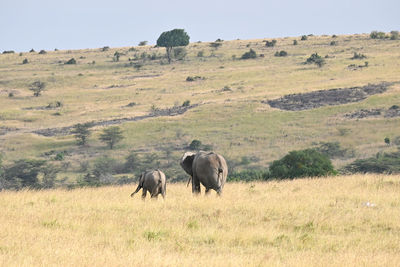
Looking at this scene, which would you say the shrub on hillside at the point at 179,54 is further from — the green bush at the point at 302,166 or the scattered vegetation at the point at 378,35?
the green bush at the point at 302,166

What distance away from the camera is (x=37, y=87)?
327 feet

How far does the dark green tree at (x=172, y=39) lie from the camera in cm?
13199

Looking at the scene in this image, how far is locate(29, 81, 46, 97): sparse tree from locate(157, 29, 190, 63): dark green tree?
36125 mm

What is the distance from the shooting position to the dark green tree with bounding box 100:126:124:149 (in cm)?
6456

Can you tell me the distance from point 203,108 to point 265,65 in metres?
36.2

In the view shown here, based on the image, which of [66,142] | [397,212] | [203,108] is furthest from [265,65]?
[397,212]

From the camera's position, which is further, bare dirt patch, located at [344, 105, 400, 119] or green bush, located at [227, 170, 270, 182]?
bare dirt patch, located at [344, 105, 400, 119]

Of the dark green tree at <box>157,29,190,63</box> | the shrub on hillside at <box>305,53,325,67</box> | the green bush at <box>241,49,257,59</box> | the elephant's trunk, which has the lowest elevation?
the shrub on hillside at <box>305,53,325,67</box>

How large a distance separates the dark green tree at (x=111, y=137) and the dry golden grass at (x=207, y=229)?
46.0 m

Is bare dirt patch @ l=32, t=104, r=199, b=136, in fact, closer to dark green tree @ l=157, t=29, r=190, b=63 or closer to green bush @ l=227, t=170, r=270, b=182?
green bush @ l=227, t=170, r=270, b=182

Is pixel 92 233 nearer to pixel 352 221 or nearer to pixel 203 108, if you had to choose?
pixel 352 221

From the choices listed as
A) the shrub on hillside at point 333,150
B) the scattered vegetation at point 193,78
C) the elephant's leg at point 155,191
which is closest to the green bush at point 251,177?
the elephant's leg at point 155,191

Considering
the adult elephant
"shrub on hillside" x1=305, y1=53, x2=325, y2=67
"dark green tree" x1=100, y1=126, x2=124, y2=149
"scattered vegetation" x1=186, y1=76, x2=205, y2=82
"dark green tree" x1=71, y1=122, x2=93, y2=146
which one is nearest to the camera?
the adult elephant

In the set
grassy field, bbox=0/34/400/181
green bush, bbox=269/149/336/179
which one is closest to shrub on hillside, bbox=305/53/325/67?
grassy field, bbox=0/34/400/181
